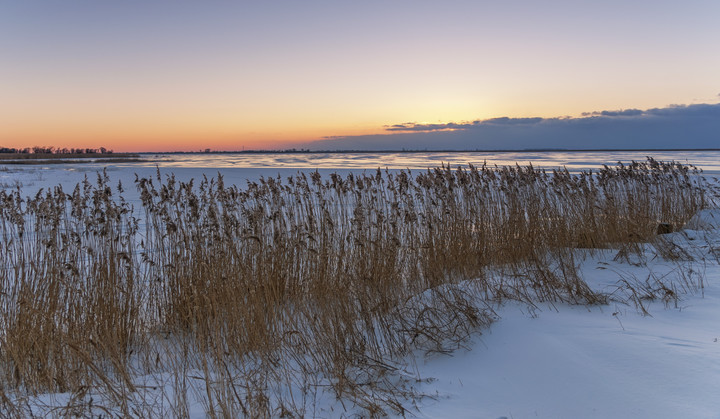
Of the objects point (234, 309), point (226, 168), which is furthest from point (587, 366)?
point (226, 168)

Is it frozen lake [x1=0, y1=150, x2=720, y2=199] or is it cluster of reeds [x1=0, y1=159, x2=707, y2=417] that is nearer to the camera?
cluster of reeds [x1=0, y1=159, x2=707, y2=417]

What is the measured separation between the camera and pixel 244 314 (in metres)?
4.22

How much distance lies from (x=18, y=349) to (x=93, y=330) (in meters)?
0.60

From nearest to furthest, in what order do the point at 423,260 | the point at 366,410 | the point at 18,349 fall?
the point at 366,410
the point at 18,349
the point at 423,260

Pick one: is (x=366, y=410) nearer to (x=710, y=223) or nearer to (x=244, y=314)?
(x=244, y=314)

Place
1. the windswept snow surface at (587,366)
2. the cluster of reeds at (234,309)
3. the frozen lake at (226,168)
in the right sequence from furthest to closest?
the frozen lake at (226,168), the cluster of reeds at (234,309), the windswept snow surface at (587,366)

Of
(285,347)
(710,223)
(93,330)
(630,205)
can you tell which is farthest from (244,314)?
(710,223)

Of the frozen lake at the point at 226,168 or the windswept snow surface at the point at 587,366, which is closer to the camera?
the windswept snow surface at the point at 587,366

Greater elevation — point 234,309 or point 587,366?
point 234,309

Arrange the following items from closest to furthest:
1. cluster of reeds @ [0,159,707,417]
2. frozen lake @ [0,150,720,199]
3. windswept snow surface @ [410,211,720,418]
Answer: windswept snow surface @ [410,211,720,418] → cluster of reeds @ [0,159,707,417] → frozen lake @ [0,150,720,199]

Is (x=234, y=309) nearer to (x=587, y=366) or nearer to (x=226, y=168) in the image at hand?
(x=587, y=366)

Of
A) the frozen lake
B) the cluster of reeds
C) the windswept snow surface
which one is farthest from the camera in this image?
the frozen lake

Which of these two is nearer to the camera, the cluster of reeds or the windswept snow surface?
the windswept snow surface

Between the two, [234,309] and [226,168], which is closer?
[234,309]
